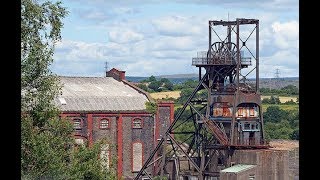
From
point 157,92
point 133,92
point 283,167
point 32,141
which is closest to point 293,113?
point 157,92

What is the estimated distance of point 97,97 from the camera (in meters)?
53.9

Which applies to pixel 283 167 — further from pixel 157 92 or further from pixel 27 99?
pixel 157 92

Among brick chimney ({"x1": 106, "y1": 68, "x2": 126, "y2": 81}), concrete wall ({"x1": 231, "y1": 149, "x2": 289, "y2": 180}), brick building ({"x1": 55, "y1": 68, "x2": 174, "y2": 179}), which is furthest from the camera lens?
brick chimney ({"x1": 106, "y1": 68, "x2": 126, "y2": 81})

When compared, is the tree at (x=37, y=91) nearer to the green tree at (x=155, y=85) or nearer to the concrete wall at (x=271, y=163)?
the concrete wall at (x=271, y=163)

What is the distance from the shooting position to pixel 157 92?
405 feet

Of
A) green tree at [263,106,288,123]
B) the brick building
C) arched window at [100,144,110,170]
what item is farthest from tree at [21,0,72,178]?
green tree at [263,106,288,123]

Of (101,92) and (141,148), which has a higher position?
(101,92)

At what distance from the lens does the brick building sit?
51.9 meters

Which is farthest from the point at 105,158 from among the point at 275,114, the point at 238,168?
the point at 275,114

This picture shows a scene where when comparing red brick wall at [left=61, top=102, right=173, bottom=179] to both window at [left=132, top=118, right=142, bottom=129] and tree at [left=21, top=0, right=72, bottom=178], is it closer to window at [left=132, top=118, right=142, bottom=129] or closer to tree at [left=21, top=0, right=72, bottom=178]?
window at [left=132, top=118, right=142, bottom=129]

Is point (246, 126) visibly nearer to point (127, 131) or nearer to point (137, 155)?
point (127, 131)

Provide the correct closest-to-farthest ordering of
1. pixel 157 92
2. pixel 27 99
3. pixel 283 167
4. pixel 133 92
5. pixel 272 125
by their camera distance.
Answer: pixel 27 99 < pixel 283 167 < pixel 133 92 < pixel 272 125 < pixel 157 92

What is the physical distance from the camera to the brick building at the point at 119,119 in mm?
51938
